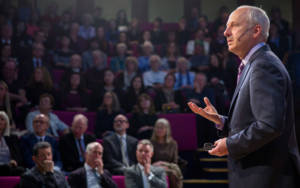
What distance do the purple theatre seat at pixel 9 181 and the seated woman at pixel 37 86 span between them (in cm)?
187

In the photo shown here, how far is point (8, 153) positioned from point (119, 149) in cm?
121

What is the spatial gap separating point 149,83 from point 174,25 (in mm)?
4040

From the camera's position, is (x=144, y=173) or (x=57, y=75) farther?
(x=57, y=75)

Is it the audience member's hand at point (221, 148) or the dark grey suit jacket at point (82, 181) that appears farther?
the dark grey suit jacket at point (82, 181)

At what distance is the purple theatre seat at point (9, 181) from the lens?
402 cm

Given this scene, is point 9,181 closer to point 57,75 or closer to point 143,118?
point 143,118

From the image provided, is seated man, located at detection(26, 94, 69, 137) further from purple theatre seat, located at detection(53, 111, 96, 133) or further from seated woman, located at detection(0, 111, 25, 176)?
seated woman, located at detection(0, 111, 25, 176)

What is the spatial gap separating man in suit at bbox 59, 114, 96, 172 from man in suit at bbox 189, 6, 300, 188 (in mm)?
3433

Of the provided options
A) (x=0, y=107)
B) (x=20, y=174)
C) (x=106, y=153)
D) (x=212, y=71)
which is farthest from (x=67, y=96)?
(x=212, y=71)

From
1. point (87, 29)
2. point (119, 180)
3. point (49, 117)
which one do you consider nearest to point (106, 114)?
point (49, 117)

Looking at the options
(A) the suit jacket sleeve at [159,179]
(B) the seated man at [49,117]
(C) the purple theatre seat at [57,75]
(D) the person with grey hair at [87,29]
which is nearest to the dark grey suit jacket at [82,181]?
(A) the suit jacket sleeve at [159,179]

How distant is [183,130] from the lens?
5770 millimetres

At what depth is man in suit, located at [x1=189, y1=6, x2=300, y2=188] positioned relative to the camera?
1398 mm

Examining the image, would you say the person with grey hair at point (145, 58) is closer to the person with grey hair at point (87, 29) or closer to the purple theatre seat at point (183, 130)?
the person with grey hair at point (87, 29)
